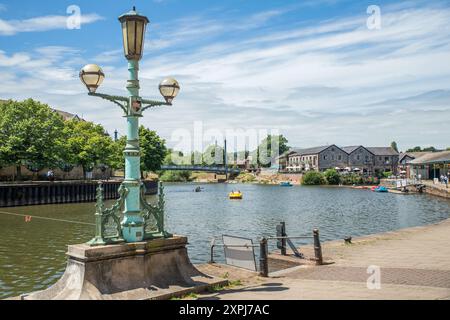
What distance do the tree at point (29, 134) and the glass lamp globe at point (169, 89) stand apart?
170ft

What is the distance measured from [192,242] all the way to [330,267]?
15045 mm

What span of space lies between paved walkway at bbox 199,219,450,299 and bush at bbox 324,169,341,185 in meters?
102

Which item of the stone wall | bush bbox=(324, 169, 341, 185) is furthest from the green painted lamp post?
bush bbox=(324, 169, 341, 185)

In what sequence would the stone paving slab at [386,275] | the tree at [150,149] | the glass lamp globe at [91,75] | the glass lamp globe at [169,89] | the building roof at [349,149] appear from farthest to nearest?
1. the building roof at [349,149]
2. the tree at [150,149]
3. the stone paving slab at [386,275]
4. the glass lamp globe at [169,89]
5. the glass lamp globe at [91,75]

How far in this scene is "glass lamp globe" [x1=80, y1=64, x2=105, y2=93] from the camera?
898cm

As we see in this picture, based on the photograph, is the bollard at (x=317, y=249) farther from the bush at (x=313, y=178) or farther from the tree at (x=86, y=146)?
the bush at (x=313, y=178)

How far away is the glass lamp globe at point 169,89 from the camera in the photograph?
1035 cm

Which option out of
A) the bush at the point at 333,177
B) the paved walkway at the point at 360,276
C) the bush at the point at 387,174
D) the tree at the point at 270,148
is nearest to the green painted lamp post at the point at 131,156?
the paved walkway at the point at 360,276

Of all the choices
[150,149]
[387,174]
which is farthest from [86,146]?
[387,174]

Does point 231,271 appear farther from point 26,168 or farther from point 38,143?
point 26,168

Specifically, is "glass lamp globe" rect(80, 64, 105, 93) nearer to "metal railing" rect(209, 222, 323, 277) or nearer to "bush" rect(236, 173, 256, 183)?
"metal railing" rect(209, 222, 323, 277)
